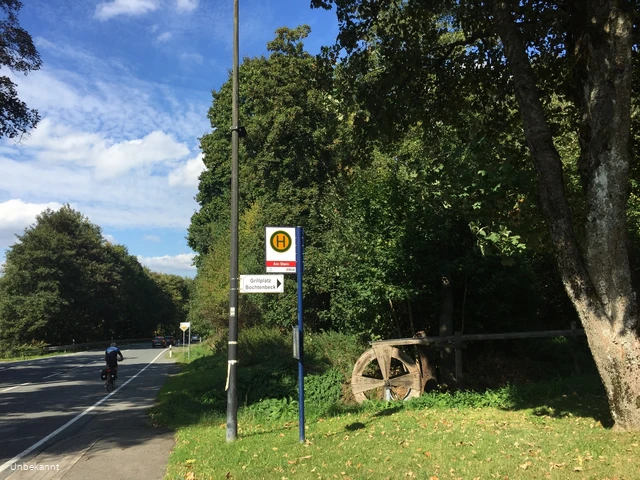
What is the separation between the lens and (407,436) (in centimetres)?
782

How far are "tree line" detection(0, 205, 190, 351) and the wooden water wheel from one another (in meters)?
51.8

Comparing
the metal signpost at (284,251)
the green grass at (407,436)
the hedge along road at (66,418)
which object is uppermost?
the metal signpost at (284,251)

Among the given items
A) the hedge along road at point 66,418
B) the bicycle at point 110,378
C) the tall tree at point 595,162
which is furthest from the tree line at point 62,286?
the tall tree at point 595,162

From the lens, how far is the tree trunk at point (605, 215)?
650 cm

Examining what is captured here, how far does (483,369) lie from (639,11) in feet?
31.9

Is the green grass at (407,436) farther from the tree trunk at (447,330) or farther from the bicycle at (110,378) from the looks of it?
the bicycle at (110,378)

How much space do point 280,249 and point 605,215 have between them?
4956mm

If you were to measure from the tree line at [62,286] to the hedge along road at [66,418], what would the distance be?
38777mm

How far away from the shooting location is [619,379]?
21.3 ft

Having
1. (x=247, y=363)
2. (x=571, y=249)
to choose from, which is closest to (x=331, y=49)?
(x=571, y=249)

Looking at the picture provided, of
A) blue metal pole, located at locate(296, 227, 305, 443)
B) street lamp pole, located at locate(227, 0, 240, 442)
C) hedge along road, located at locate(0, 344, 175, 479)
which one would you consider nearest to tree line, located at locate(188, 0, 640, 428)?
street lamp pole, located at locate(227, 0, 240, 442)

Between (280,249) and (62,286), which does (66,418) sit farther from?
(62,286)

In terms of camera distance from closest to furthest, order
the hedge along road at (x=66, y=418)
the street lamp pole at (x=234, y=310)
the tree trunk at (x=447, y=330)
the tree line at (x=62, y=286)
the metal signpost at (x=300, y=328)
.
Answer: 1. the metal signpost at (x=300, y=328)
2. the hedge along road at (x=66, y=418)
3. the street lamp pole at (x=234, y=310)
4. the tree trunk at (x=447, y=330)
5. the tree line at (x=62, y=286)

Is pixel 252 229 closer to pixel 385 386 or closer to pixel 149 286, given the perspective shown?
pixel 385 386
